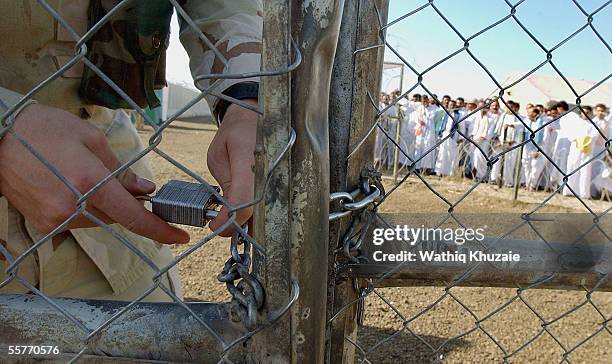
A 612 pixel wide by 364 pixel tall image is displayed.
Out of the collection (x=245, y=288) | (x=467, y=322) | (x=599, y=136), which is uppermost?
(x=245, y=288)

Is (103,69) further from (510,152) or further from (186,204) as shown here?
(510,152)

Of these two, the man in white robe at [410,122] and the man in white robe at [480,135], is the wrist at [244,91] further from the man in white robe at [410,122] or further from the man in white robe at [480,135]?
the man in white robe at [410,122]

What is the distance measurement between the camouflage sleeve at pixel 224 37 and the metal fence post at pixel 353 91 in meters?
0.22

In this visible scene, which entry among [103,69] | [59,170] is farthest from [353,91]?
[103,69]

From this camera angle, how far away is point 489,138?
9.32m

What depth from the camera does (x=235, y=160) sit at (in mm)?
796

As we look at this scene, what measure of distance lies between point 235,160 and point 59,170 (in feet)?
0.82

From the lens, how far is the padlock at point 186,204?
0.75m

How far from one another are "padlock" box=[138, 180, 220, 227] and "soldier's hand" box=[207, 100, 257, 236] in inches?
0.8

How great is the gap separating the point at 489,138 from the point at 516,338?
23.1 ft

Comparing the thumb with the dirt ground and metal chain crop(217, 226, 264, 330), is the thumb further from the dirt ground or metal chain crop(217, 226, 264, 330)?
the dirt ground

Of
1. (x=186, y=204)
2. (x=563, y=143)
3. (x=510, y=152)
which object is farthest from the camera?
(x=563, y=143)

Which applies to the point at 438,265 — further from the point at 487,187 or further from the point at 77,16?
the point at 487,187

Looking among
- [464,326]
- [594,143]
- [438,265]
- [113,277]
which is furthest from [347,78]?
[594,143]
